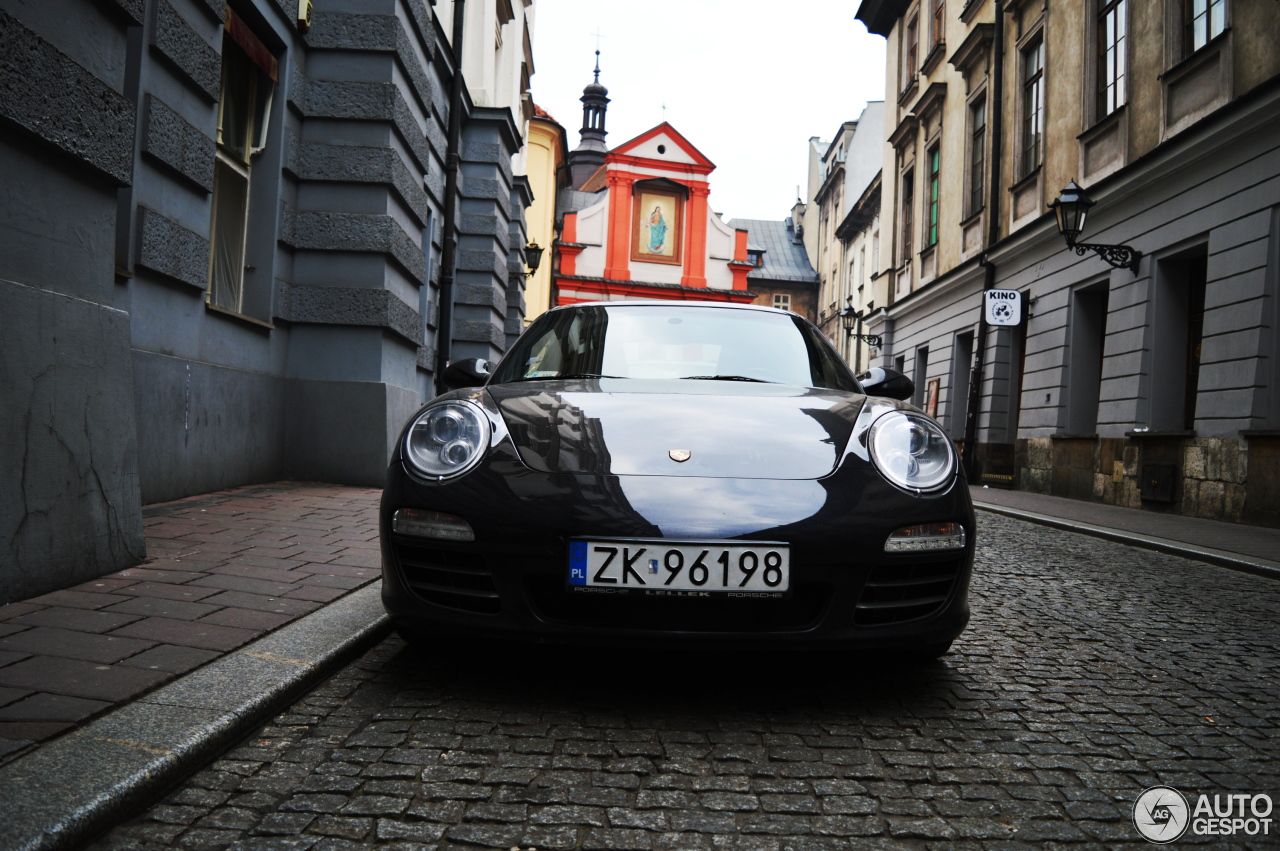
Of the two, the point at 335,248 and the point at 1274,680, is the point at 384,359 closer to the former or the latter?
the point at 335,248

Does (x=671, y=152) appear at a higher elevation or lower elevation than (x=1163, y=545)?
higher

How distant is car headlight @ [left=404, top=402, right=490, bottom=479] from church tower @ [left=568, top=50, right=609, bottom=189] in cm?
6291

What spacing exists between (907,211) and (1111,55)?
11160mm

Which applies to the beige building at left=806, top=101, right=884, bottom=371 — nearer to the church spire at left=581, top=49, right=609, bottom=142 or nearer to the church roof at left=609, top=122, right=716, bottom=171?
the church roof at left=609, top=122, right=716, bottom=171

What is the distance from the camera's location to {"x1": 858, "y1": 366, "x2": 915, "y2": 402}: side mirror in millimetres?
3809

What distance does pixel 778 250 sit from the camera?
60938mm

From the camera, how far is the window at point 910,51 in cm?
2373

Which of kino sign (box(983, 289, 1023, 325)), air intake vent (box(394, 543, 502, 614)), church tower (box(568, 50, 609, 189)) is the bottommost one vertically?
air intake vent (box(394, 543, 502, 614))

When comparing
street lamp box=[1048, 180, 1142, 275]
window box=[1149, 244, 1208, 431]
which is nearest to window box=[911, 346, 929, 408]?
street lamp box=[1048, 180, 1142, 275]

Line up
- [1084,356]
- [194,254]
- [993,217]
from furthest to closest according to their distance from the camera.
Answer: [993,217], [1084,356], [194,254]

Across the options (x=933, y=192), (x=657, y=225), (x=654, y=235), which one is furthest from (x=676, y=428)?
(x=657, y=225)

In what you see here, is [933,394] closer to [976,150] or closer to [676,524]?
[976,150]

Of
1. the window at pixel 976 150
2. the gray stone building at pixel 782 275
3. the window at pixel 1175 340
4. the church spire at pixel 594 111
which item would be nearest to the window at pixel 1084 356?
the window at pixel 1175 340

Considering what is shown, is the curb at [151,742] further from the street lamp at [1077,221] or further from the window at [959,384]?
the window at [959,384]
